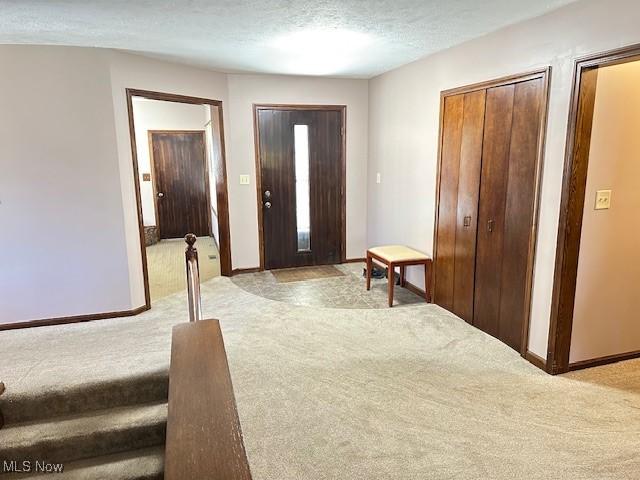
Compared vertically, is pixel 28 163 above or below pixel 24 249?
above

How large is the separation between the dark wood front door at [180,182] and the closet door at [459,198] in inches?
188

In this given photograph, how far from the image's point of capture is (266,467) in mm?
1967

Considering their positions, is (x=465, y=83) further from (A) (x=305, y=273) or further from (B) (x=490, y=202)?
(A) (x=305, y=273)

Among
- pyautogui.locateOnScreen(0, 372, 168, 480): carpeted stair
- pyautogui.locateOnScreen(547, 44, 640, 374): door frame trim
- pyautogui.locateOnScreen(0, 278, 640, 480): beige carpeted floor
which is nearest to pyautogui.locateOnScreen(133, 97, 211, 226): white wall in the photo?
pyautogui.locateOnScreen(0, 278, 640, 480): beige carpeted floor

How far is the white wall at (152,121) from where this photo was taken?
6.86 meters

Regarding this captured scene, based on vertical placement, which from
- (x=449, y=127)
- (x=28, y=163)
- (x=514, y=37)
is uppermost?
(x=514, y=37)

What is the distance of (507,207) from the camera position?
3.06 m

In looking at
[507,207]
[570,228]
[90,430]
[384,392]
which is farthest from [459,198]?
[90,430]

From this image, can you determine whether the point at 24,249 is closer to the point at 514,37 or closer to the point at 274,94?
the point at 274,94

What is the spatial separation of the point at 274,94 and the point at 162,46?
1.67 metres

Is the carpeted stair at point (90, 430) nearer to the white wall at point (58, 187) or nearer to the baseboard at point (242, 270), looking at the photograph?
the white wall at point (58, 187)

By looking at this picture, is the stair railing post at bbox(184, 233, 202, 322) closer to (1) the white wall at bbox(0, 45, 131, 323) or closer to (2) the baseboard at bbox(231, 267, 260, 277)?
(1) the white wall at bbox(0, 45, 131, 323)

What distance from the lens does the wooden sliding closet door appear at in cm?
286

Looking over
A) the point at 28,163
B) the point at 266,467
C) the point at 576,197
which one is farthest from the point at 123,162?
the point at 576,197
